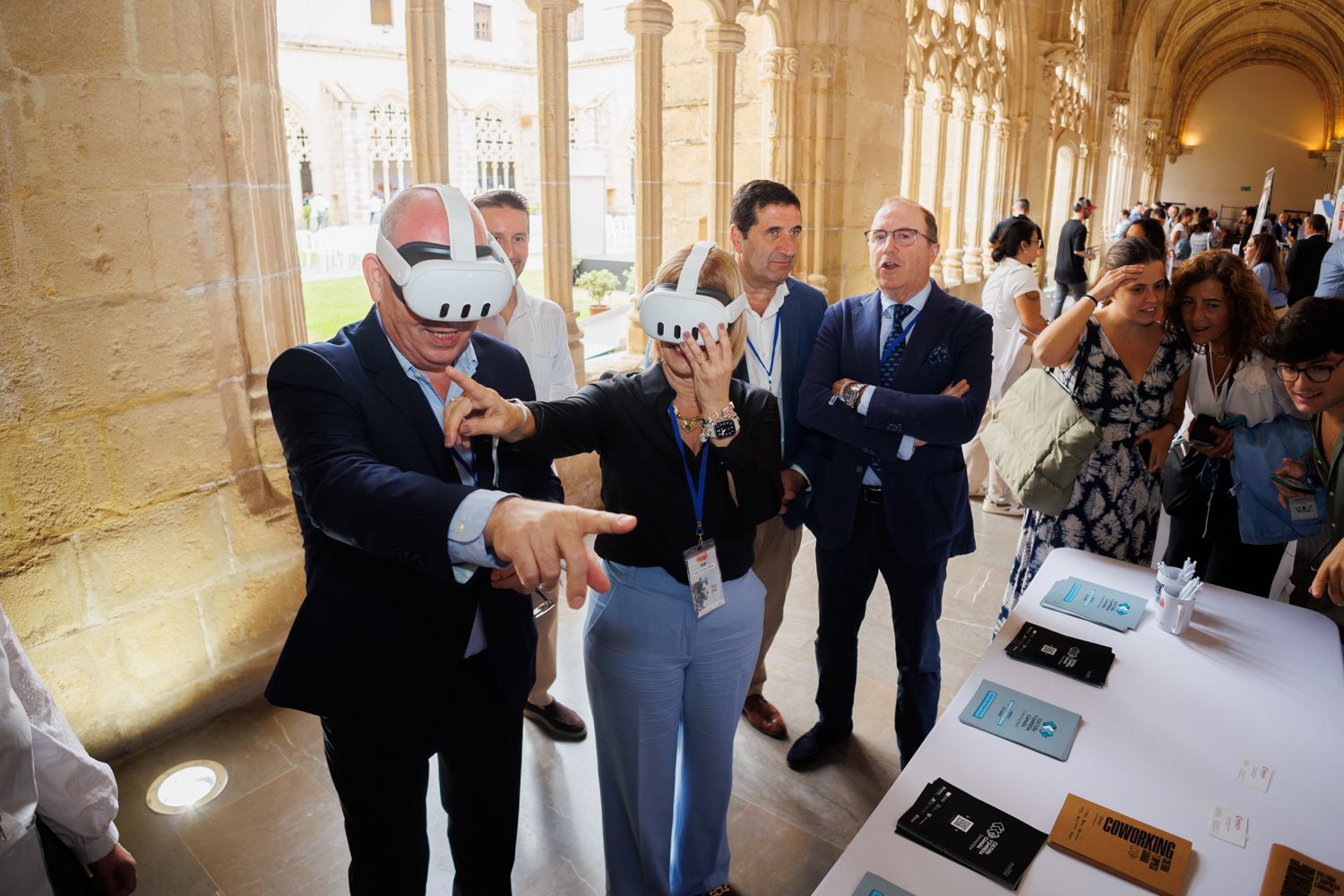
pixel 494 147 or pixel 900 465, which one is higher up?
pixel 494 147

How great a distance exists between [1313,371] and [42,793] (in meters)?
2.70

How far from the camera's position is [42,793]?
118 cm

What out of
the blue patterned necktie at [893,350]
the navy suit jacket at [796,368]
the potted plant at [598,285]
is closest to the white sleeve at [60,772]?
the navy suit jacket at [796,368]

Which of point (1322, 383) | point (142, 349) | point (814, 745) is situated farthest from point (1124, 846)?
point (142, 349)

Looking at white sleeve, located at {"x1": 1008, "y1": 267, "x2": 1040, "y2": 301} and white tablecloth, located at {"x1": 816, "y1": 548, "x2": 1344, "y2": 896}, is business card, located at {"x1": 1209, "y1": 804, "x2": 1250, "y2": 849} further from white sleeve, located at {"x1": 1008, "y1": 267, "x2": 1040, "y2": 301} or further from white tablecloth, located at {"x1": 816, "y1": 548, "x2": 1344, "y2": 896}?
white sleeve, located at {"x1": 1008, "y1": 267, "x2": 1040, "y2": 301}

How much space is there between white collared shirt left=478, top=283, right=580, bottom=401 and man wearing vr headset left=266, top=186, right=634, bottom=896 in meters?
0.90

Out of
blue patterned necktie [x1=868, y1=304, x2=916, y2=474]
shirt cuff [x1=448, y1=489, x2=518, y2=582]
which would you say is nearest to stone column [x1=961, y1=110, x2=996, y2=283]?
blue patterned necktie [x1=868, y1=304, x2=916, y2=474]

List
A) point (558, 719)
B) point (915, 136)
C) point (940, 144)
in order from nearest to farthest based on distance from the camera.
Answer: point (558, 719) < point (915, 136) < point (940, 144)

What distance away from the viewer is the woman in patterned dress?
94.2 inches

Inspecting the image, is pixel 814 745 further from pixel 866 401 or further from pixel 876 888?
pixel 876 888

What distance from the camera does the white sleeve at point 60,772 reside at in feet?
3.85

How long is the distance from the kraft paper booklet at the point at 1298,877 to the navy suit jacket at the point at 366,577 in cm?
119

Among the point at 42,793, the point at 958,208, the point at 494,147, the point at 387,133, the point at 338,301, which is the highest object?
the point at 387,133

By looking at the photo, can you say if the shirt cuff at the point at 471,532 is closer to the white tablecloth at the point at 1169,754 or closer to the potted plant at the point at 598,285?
the white tablecloth at the point at 1169,754
